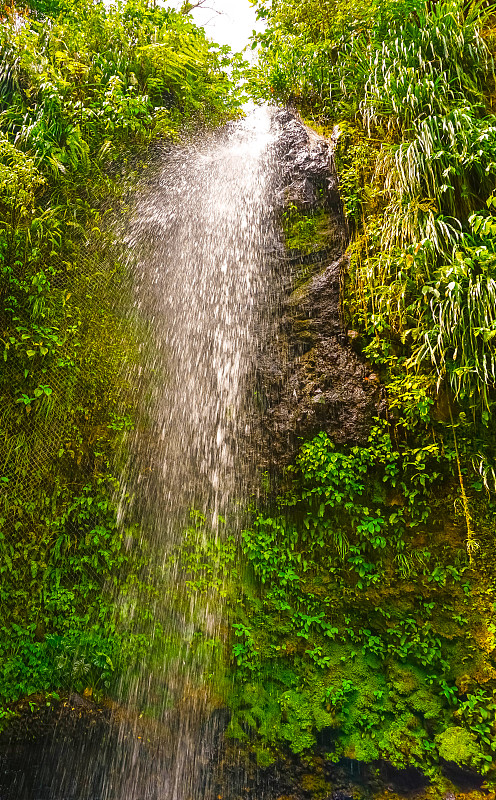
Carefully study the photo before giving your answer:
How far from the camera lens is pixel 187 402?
4309 millimetres

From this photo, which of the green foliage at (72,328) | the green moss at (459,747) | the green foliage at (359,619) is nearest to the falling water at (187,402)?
the green foliage at (72,328)

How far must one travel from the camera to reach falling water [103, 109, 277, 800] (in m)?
3.37

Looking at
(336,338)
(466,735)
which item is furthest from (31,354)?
(466,735)

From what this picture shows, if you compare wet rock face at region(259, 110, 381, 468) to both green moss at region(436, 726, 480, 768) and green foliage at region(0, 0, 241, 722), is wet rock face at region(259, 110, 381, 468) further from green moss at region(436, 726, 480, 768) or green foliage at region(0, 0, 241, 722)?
green moss at region(436, 726, 480, 768)

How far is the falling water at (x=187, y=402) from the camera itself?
337 cm

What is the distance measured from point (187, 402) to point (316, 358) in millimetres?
1354

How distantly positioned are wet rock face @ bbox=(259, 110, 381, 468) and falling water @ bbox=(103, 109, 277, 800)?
245mm

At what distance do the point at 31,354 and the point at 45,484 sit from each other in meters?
1.19

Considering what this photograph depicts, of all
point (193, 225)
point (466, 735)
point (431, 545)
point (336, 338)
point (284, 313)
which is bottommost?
point (466, 735)

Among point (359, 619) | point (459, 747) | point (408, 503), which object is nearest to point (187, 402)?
point (408, 503)

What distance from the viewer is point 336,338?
4.04m

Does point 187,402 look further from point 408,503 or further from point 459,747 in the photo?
point 459,747

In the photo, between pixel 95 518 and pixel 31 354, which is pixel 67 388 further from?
pixel 95 518

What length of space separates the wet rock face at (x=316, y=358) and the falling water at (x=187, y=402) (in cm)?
24
